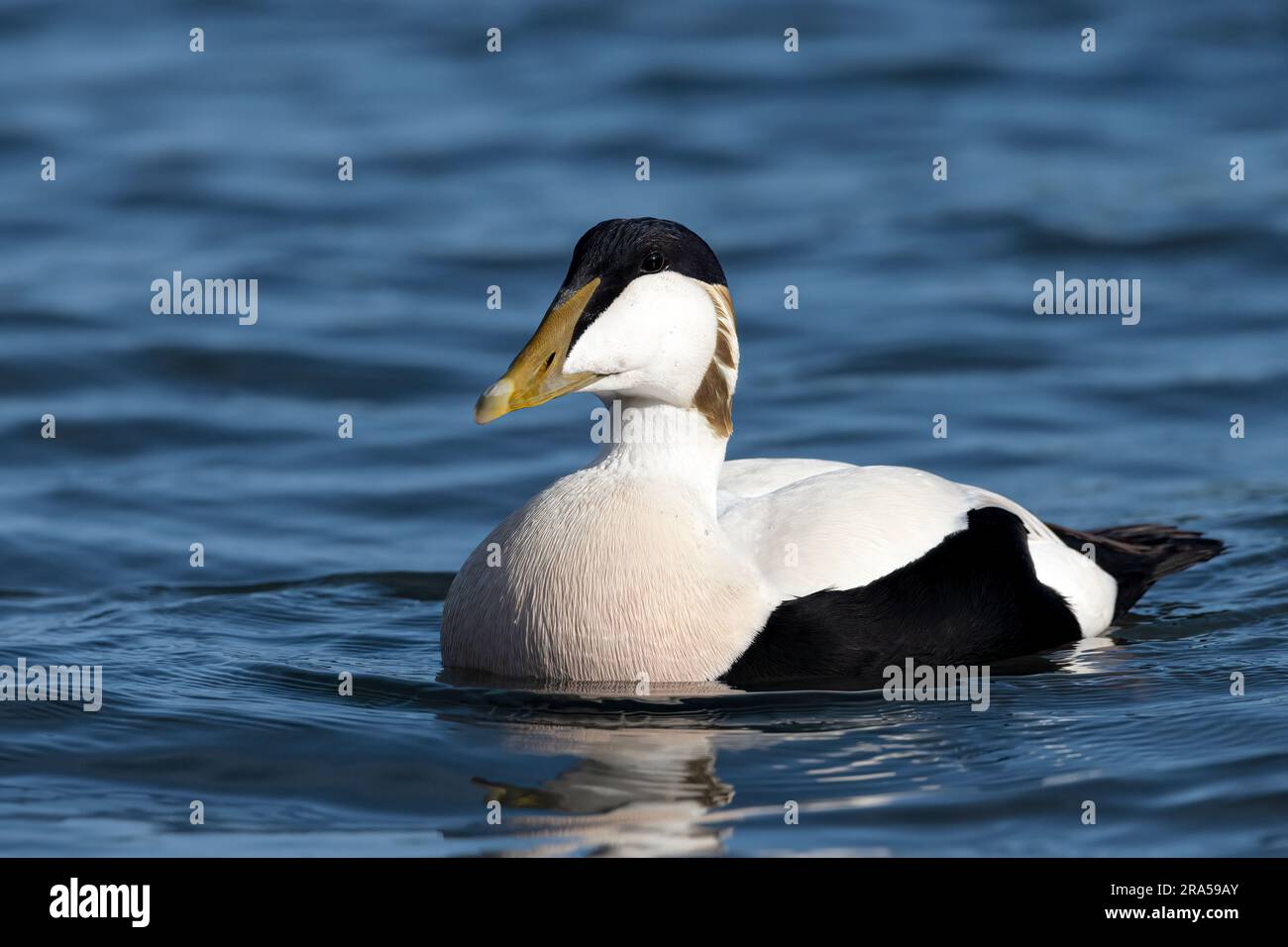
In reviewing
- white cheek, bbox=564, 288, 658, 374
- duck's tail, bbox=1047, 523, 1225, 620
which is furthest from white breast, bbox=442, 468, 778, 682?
duck's tail, bbox=1047, 523, 1225, 620

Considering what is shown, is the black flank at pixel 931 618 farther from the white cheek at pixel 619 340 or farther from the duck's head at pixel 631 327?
the white cheek at pixel 619 340

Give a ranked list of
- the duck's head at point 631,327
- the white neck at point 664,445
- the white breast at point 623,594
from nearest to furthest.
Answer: the duck's head at point 631,327 → the white breast at point 623,594 → the white neck at point 664,445

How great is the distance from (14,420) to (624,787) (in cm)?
520

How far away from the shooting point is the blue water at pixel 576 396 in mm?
4938

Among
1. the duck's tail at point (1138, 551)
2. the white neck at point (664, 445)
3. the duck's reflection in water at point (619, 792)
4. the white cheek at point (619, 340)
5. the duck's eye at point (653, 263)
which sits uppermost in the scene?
the duck's eye at point (653, 263)

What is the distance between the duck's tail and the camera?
659 centimetres

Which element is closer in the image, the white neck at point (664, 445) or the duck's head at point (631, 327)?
the duck's head at point (631, 327)

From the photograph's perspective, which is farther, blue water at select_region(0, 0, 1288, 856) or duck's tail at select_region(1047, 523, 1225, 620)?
duck's tail at select_region(1047, 523, 1225, 620)

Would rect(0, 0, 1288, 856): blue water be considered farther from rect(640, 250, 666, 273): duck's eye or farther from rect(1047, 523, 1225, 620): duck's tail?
rect(640, 250, 666, 273): duck's eye

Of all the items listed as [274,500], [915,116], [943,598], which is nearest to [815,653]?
[943,598]

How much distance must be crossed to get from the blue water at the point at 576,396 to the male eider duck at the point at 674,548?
0.14m

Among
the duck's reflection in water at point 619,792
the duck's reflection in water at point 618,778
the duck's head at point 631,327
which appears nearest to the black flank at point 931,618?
the duck's reflection in water at point 618,778

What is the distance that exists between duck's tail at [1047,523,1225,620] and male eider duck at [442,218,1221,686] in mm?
860

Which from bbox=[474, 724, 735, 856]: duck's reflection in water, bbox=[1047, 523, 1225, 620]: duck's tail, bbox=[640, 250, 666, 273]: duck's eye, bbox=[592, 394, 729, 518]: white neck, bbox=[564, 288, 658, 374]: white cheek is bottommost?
bbox=[474, 724, 735, 856]: duck's reflection in water
